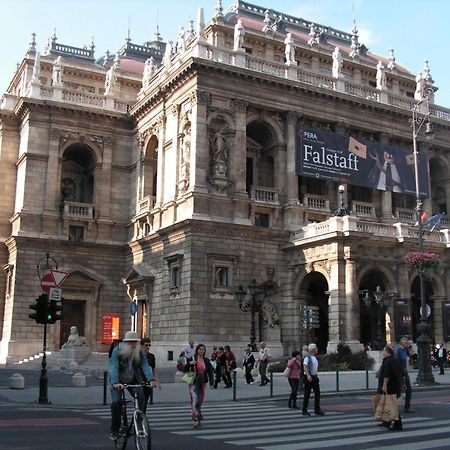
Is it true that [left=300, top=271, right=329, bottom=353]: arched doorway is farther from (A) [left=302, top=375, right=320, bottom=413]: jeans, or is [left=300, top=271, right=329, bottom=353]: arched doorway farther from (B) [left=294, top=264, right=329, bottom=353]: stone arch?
(A) [left=302, top=375, right=320, bottom=413]: jeans

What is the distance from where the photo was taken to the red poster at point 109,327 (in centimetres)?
4469

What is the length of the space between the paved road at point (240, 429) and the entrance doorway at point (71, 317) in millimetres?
25757

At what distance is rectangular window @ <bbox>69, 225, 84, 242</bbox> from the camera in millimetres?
45344

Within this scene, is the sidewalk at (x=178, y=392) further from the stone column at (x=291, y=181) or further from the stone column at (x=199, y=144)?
the stone column at (x=291, y=181)

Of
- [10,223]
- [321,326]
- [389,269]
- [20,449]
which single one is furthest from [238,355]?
[20,449]

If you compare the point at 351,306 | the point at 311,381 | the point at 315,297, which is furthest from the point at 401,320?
the point at 311,381

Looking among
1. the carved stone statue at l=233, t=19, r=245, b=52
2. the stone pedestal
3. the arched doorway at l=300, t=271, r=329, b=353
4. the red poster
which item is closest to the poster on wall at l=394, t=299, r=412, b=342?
the arched doorway at l=300, t=271, r=329, b=353

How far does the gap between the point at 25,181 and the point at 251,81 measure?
1654 cm

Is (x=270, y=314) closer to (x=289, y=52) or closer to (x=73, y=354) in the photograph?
(x=73, y=354)

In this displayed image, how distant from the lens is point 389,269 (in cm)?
3897

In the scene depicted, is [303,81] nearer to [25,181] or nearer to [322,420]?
[25,181]

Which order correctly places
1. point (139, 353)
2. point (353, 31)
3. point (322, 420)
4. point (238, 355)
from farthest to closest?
point (353, 31)
point (238, 355)
point (322, 420)
point (139, 353)

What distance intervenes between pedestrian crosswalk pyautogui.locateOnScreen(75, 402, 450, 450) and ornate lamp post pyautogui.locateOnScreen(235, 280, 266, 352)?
13849mm

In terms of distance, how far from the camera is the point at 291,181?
138ft
